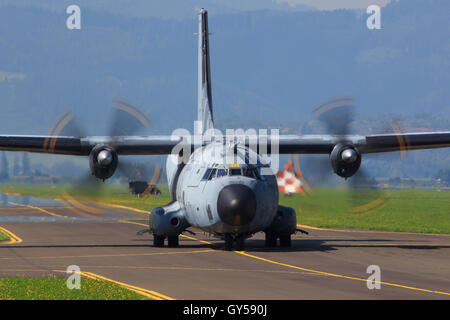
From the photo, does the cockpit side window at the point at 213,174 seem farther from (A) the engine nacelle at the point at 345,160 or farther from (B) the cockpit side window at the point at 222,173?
(A) the engine nacelle at the point at 345,160

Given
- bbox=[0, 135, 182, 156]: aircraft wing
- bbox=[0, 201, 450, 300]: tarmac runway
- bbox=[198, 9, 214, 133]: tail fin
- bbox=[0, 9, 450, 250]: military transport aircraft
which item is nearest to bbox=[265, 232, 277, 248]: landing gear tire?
bbox=[0, 9, 450, 250]: military transport aircraft

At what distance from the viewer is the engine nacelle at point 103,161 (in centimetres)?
3117

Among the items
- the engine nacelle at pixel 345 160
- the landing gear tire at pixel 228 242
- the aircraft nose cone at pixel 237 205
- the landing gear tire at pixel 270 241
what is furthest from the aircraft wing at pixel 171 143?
the aircraft nose cone at pixel 237 205

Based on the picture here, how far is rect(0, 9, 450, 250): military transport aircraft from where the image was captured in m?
28.2

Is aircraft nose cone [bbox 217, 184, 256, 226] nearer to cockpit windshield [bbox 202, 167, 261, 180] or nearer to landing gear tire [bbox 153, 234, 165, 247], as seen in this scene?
cockpit windshield [bbox 202, 167, 261, 180]

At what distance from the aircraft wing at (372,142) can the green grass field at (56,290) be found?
14732 millimetres

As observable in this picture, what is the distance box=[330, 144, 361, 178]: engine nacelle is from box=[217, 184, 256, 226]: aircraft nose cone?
5.70 metres

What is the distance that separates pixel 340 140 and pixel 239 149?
511 cm

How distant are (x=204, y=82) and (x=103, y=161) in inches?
392

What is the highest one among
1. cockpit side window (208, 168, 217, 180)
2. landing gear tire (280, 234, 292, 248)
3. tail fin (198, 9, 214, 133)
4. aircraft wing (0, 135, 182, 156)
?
tail fin (198, 9, 214, 133)
